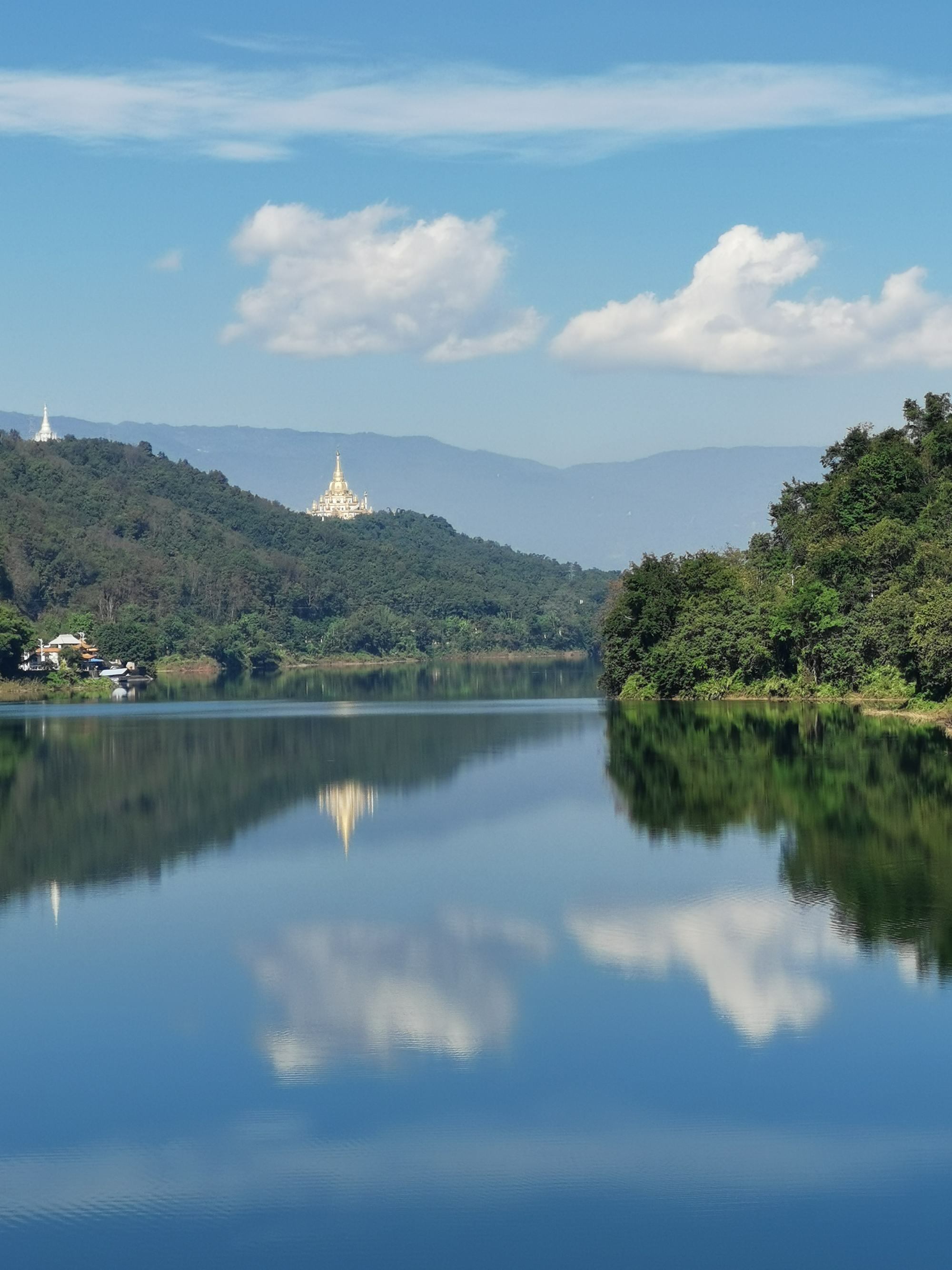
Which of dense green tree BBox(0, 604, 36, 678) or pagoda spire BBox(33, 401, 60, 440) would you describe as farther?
pagoda spire BBox(33, 401, 60, 440)

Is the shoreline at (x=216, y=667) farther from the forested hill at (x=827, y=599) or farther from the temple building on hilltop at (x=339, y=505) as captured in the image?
the temple building on hilltop at (x=339, y=505)

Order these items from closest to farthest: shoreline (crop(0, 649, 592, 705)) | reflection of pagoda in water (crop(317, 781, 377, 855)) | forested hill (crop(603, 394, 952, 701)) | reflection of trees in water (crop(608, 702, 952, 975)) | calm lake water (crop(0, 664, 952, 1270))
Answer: calm lake water (crop(0, 664, 952, 1270)) → reflection of trees in water (crop(608, 702, 952, 975)) → reflection of pagoda in water (crop(317, 781, 377, 855)) → forested hill (crop(603, 394, 952, 701)) → shoreline (crop(0, 649, 592, 705))

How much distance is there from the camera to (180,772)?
35031 millimetres

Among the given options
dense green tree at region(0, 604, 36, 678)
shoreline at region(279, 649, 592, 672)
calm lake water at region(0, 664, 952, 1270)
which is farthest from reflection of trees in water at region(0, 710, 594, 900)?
shoreline at region(279, 649, 592, 672)

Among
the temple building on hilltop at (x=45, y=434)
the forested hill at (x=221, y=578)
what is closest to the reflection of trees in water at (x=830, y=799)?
the forested hill at (x=221, y=578)

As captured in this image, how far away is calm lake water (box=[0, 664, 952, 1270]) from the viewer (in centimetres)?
995

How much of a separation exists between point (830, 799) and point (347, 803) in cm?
841

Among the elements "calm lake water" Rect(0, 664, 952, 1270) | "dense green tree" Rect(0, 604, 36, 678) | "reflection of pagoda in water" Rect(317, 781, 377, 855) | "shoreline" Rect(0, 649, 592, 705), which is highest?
"dense green tree" Rect(0, 604, 36, 678)

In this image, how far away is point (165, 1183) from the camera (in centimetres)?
1057

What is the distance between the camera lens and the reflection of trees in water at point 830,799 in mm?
18516

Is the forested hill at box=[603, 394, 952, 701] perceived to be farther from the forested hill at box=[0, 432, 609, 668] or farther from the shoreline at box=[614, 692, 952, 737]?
the forested hill at box=[0, 432, 609, 668]

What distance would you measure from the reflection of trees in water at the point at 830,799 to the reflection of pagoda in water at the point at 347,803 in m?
4.55

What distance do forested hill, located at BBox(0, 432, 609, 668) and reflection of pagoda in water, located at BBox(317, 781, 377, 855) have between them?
6061cm

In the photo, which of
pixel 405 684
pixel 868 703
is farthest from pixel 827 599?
pixel 405 684
